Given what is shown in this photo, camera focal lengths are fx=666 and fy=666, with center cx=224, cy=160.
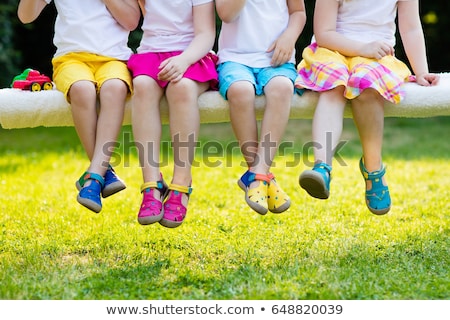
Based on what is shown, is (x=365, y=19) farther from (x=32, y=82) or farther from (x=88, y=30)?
(x=32, y=82)

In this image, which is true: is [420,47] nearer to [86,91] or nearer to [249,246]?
[249,246]

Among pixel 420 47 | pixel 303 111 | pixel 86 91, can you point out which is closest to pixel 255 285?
pixel 303 111

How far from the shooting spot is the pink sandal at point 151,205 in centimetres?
281

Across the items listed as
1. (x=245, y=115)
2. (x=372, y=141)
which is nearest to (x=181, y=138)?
(x=245, y=115)

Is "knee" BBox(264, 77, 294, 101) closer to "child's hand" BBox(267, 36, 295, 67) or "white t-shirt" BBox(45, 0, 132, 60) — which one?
"child's hand" BBox(267, 36, 295, 67)

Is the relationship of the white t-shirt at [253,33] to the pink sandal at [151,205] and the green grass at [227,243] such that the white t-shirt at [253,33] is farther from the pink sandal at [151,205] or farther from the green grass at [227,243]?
the green grass at [227,243]

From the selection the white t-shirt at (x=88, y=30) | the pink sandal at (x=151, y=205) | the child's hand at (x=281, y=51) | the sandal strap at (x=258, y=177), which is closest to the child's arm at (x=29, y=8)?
the white t-shirt at (x=88, y=30)

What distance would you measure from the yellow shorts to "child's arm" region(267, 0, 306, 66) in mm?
678

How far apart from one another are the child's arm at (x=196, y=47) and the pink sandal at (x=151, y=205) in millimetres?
470

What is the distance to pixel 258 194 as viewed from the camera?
2867mm

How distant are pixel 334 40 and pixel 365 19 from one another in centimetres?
20

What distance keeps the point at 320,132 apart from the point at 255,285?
731 mm

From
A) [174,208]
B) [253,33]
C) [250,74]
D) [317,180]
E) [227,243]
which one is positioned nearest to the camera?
[317,180]

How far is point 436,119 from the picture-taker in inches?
337
